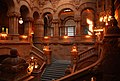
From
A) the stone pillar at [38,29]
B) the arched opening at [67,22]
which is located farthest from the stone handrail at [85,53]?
the arched opening at [67,22]

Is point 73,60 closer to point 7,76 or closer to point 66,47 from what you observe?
point 66,47

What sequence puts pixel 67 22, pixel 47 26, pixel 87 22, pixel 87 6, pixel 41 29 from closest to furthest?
pixel 87 6, pixel 41 29, pixel 87 22, pixel 47 26, pixel 67 22

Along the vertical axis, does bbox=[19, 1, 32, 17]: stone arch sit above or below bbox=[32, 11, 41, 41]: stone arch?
above

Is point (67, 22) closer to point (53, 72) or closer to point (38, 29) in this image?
point (38, 29)

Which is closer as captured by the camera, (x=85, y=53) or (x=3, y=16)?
(x=85, y=53)

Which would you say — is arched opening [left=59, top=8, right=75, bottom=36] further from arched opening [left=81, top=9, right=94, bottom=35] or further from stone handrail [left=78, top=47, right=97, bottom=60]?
stone handrail [left=78, top=47, right=97, bottom=60]

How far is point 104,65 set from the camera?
394 centimetres

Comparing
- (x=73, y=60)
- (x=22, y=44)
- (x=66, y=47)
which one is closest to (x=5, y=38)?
(x=22, y=44)

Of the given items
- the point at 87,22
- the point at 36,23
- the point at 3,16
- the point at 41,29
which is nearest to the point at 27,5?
the point at 3,16

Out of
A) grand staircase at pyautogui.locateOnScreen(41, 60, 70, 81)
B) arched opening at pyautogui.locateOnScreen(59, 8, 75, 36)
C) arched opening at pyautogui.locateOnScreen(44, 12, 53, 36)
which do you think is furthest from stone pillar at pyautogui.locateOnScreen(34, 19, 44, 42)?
grand staircase at pyautogui.locateOnScreen(41, 60, 70, 81)

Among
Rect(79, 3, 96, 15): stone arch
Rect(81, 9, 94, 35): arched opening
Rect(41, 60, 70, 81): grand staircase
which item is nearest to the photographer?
Rect(41, 60, 70, 81): grand staircase

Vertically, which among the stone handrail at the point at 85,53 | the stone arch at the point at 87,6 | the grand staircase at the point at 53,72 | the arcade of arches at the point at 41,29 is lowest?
the grand staircase at the point at 53,72

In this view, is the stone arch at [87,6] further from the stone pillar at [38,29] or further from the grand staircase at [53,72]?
the grand staircase at [53,72]

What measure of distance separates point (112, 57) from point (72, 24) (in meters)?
28.0
